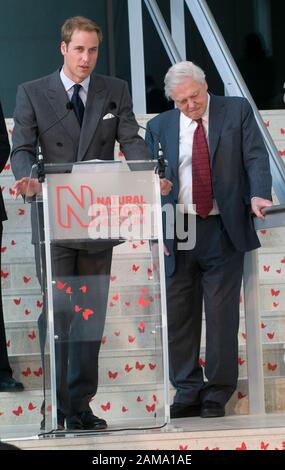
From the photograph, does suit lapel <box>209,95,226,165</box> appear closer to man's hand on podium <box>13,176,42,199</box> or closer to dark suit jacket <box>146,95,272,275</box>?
dark suit jacket <box>146,95,272,275</box>

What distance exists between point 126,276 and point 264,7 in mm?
6653

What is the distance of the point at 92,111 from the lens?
4465mm

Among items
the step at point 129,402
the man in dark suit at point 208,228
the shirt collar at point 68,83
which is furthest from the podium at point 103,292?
the man in dark suit at point 208,228

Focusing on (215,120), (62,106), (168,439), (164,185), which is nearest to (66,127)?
(62,106)

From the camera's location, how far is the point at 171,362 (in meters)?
4.87

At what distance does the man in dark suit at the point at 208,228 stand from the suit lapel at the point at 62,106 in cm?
48

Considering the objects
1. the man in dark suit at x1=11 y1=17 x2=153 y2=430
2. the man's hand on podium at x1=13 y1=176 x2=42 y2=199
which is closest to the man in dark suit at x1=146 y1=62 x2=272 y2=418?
the man in dark suit at x1=11 y1=17 x2=153 y2=430

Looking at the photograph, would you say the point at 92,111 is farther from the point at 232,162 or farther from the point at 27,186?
the point at 232,162

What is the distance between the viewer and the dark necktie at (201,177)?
4.75 meters

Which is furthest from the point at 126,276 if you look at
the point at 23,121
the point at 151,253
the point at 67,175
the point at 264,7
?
the point at 264,7

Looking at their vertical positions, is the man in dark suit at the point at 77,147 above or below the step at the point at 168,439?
above

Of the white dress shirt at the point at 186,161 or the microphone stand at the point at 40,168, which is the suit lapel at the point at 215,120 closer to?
the white dress shirt at the point at 186,161

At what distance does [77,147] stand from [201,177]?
0.59m

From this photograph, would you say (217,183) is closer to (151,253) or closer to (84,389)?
(151,253)
